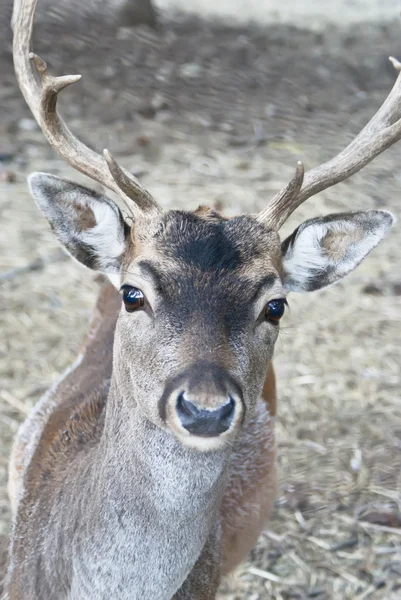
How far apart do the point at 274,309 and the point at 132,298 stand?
0.49 m

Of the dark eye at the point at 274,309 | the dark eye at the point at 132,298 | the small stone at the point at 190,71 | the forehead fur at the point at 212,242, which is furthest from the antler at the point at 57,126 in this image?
the small stone at the point at 190,71

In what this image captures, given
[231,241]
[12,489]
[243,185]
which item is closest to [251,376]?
[231,241]

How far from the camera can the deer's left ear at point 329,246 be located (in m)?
3.31

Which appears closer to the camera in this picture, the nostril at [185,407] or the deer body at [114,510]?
the nostril at [185,407]

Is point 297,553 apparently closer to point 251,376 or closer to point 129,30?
point 251,376

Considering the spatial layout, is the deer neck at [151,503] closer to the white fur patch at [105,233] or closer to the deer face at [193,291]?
the deer face at [193,291]

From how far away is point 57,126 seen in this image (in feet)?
10.7

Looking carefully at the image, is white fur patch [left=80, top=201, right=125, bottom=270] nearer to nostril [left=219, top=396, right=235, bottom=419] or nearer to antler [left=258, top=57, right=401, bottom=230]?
antler [left=258, top=57, right=401, bottom=230]

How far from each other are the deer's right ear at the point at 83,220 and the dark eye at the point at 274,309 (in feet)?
1.98

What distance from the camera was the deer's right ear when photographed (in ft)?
10.2

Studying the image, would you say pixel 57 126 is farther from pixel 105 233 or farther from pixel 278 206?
pixel 278 206

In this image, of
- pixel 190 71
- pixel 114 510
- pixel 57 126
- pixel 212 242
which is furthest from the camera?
pixel 190 71

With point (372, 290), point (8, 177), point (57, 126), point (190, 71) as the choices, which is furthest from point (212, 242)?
point (190, 71)

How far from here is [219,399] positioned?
2.48m
